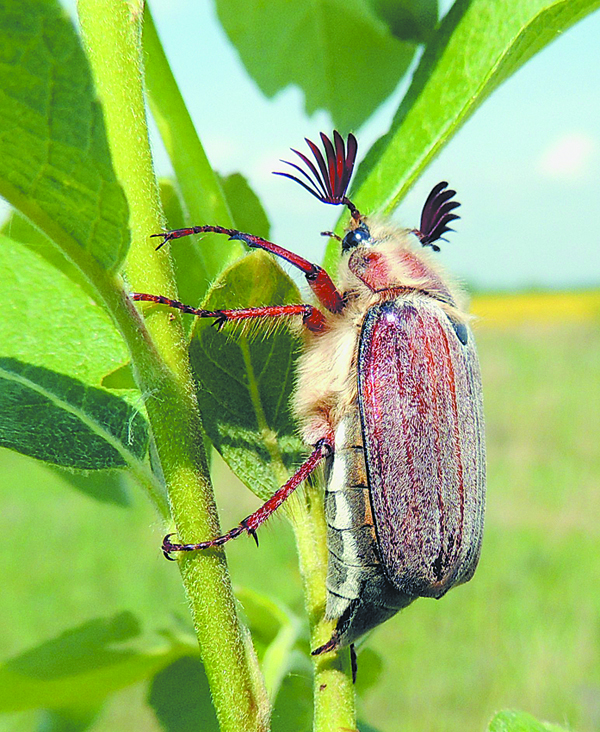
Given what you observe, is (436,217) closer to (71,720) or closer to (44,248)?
(44,248)

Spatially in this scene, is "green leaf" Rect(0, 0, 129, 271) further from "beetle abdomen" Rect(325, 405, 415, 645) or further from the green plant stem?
"beetle abdomen" Rect(325, 405, 415, 645)

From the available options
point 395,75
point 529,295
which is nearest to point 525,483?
point 395,75

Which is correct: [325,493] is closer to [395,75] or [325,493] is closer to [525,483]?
[395,75]

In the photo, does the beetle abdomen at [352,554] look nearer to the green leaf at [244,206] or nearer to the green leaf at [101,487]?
the green leaf at [244,206]

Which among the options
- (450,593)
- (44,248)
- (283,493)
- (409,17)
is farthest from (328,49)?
(450,593)

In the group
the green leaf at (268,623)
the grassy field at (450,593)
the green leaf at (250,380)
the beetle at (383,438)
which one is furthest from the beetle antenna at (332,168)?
the grassy field at (450,593)

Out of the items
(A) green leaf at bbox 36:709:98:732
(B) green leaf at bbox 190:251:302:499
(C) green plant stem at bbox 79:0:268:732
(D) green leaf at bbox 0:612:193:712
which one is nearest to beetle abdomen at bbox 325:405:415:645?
(B) green leaf at bbox 190:251:302:499

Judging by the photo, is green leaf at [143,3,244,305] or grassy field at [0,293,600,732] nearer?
green leaf at [143,3,244,305]
